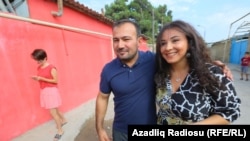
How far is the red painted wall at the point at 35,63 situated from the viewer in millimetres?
4105

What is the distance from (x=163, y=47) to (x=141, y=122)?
75cm

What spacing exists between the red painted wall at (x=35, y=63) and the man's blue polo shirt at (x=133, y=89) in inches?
102

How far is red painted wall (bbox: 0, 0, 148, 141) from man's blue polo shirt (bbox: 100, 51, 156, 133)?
2585mm

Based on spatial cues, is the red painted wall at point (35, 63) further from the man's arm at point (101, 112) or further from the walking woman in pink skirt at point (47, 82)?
the man's arm at point (101, 112)

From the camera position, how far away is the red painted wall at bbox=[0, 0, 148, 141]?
13.5ft

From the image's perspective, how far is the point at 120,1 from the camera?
93.9 feet

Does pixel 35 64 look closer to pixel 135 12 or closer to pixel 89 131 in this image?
pixel 89 131

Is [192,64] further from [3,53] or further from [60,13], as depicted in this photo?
[60,13]

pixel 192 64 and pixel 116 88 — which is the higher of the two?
pixel 192 64

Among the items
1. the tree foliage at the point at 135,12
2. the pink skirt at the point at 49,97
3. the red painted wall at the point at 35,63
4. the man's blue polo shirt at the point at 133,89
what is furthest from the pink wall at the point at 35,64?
the tree foliage at the point at 135,12

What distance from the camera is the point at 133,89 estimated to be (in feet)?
6.99

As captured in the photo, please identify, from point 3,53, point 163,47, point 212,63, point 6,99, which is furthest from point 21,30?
point 212,63

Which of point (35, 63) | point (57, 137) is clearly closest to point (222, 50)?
point (35, 63)

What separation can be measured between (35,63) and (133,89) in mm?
3256
